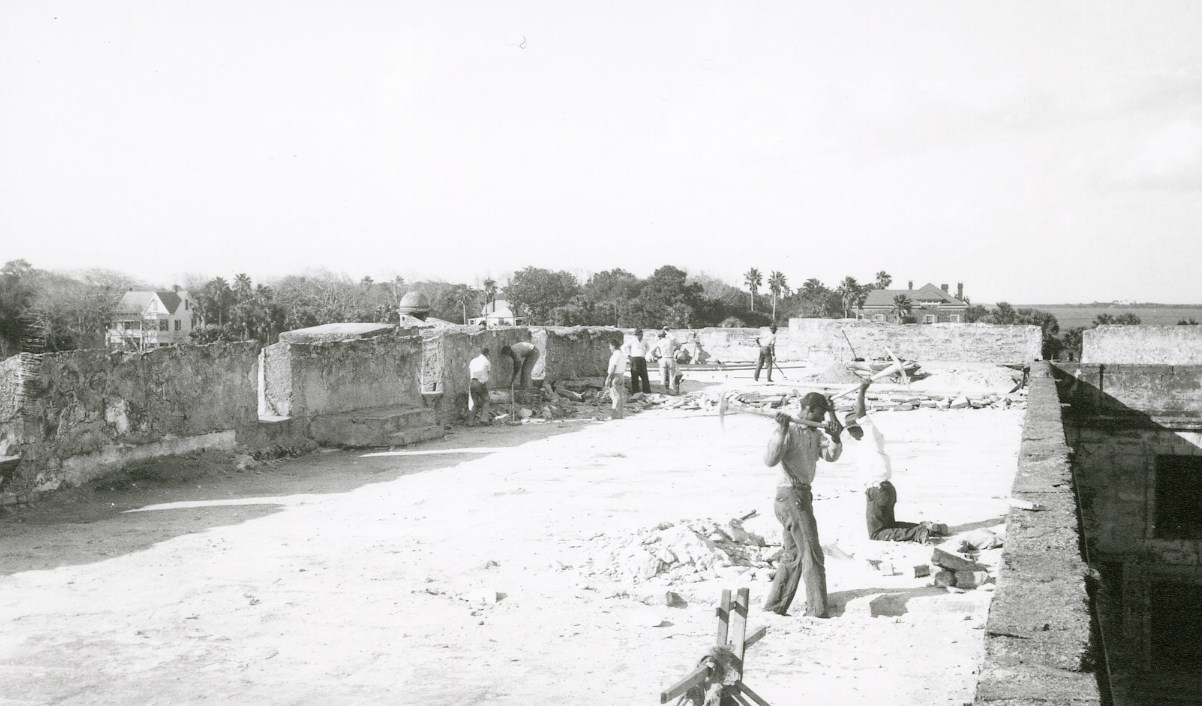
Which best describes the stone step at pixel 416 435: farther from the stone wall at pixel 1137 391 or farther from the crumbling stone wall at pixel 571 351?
the stone wall at pixel 1137 391

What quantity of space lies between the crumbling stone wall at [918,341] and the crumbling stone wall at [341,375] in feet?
57.8

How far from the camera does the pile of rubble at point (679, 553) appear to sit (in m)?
6.66

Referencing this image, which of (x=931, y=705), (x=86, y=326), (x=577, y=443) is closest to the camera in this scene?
(x=931, y=705)

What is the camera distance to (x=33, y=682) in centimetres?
477

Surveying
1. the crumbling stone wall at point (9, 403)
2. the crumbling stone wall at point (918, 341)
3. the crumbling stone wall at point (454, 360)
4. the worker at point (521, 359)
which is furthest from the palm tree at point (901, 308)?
the crumbling stone wall at point (9, 403)

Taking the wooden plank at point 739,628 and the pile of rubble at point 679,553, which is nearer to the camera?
the wooden plank at point 739,628

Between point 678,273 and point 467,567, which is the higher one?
point 678,273

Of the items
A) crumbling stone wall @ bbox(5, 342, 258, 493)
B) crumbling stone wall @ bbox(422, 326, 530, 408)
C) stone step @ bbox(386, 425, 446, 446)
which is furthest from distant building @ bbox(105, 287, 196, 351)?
crumbling stone wall @ bbox(5, 342, 258, 493)

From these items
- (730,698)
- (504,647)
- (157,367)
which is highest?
(157,367)

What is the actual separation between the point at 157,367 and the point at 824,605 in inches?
305

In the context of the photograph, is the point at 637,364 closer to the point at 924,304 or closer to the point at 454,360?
the point at 454,360

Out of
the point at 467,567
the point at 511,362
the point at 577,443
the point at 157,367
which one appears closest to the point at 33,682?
the point at 467,567

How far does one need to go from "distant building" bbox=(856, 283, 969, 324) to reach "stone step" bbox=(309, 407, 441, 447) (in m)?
65.6

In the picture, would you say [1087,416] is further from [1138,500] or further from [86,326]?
[86,326]
